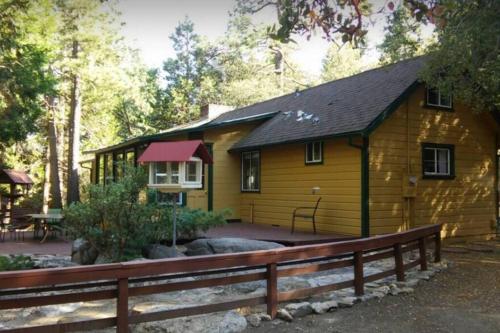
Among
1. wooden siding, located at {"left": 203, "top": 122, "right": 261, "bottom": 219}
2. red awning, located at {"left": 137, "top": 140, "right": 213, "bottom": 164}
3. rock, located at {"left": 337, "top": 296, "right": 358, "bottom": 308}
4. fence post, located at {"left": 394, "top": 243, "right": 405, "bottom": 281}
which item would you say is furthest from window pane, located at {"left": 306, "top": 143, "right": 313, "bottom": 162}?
rock, located at {"left": 337, "top": 296, "right": 358, "bottom": 308}

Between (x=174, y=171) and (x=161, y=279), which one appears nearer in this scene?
(x=161, y=279)

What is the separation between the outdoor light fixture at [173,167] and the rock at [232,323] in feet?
9.23

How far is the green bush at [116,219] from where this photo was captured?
766 centimetres

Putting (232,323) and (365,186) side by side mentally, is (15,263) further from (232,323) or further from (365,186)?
(365,186)

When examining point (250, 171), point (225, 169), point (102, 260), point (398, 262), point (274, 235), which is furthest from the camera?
point (250, 171)

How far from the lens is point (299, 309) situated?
5797 mm

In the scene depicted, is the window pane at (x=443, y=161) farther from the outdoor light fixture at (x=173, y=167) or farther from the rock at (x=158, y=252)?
the rock at (x=158, y=252)

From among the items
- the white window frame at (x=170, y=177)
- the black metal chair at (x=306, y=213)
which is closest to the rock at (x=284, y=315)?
the white window frame at (x=170, y=177)

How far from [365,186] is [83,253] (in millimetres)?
6416

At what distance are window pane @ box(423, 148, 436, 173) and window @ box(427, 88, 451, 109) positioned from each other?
4.14 feet

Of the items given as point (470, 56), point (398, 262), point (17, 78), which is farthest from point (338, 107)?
point (17, 78)

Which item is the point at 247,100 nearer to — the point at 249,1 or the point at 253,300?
the point at 249,1

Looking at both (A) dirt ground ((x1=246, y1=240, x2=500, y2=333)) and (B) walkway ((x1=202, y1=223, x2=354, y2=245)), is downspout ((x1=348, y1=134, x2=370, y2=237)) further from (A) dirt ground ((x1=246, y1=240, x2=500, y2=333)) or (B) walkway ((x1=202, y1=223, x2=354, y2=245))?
(A) dirt ground ((x1=246, y1=240, x2=500, y2=333))

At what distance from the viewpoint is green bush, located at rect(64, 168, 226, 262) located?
7660mm
